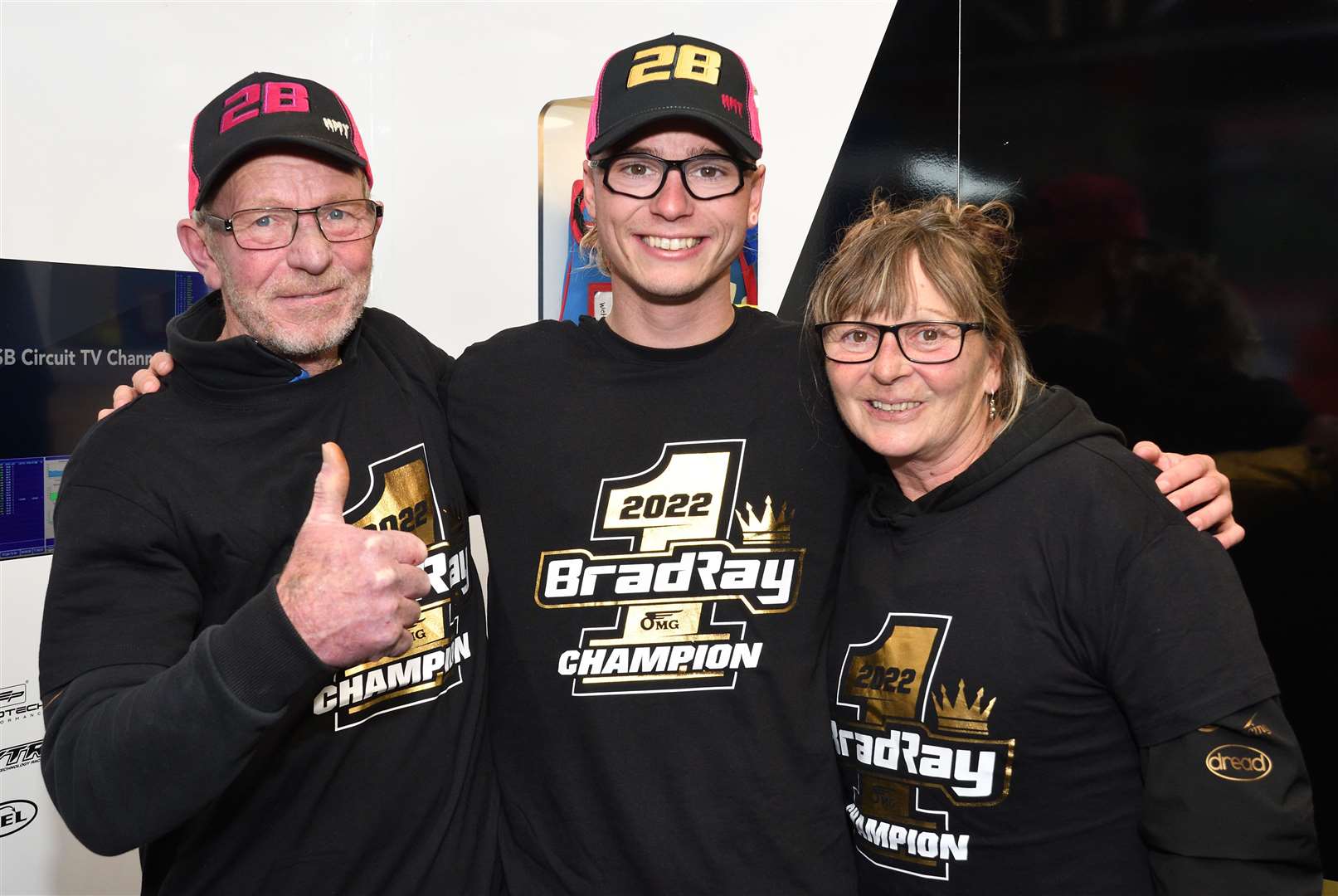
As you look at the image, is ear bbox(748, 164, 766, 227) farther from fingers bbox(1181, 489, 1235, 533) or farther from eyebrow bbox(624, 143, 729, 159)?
fingers bbox(1181, 489, 1235, 533)

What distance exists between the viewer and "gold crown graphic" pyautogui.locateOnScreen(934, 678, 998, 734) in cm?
138

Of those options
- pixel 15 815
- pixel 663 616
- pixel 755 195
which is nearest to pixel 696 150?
pixel 755 195

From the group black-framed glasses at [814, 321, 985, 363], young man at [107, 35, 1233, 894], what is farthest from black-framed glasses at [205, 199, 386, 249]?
black-framed glasses at [814, 321, 985, 363]

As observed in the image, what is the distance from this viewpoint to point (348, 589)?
107cm

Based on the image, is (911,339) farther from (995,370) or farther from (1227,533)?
(1227,533)

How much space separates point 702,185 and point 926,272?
388mm

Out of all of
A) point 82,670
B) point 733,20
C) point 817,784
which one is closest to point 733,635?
point 817,784

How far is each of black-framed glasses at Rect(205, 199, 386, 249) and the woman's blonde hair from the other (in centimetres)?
70

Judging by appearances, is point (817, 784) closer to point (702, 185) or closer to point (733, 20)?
point (702, 185)

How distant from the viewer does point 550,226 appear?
3232mm

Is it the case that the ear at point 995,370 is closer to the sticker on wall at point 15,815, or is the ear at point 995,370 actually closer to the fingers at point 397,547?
the fingers at point 397,547

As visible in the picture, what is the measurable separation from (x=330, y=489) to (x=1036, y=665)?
0.88m

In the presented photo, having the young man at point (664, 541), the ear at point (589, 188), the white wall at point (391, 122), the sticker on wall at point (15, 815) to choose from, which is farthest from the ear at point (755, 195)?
the sticker on wall at point (15, 815)

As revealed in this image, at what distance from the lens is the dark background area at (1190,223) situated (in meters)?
2.23
